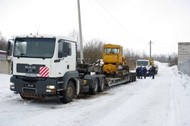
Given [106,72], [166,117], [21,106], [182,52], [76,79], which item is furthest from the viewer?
[182,52]

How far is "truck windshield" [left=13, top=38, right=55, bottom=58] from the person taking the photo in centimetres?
1147

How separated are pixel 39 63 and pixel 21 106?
1800 mm

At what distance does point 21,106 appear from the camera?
1124 cm

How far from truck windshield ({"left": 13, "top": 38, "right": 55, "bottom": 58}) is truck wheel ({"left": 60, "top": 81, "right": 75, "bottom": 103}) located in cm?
183

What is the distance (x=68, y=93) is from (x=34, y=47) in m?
2.47

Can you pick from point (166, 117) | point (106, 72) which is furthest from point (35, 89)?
point (106, 72)

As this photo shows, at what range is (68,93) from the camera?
12.5 meters

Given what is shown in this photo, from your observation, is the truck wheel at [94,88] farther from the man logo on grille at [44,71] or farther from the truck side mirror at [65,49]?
the man logo on grille at [44,71]

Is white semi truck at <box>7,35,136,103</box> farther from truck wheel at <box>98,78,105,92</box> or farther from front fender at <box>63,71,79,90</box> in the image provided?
truck wheel at <box>98,78,105,92</box>

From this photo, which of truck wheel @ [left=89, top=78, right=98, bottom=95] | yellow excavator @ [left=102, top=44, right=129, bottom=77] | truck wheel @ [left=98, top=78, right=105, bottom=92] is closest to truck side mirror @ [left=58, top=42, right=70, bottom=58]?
truck wheel @ [left=89, top=78, right=98, bottom=95]

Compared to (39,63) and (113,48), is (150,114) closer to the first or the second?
(39,63)

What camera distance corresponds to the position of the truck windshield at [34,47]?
37.6 feet

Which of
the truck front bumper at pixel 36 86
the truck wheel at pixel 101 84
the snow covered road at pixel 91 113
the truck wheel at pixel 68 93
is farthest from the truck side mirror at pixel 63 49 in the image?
the truck wheel at pixel 101 84

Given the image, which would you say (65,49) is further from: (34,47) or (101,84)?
(101,84)
